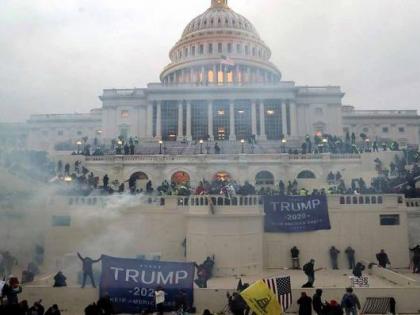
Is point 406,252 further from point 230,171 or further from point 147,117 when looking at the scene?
point 147,117

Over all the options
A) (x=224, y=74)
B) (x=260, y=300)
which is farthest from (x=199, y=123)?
(x=260, y=300)

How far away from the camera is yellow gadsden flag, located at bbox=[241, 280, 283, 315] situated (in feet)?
38.9

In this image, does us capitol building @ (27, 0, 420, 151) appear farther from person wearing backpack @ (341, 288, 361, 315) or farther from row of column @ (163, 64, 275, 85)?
person wearing backpack @ (341, 288, 361, 315)

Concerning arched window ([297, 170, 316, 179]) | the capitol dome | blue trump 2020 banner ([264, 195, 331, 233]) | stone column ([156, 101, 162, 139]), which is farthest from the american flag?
the capitol dome

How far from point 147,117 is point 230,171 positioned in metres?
29.9

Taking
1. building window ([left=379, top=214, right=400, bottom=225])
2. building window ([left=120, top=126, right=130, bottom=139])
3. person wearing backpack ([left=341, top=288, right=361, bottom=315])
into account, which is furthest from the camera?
building window ([left=120, top=126, right=130, bottom=139])

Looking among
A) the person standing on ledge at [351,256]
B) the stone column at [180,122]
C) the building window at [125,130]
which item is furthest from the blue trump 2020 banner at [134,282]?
the building window at [125,130]

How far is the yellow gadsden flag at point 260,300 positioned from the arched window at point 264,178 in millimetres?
32335

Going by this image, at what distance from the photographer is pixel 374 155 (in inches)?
1638

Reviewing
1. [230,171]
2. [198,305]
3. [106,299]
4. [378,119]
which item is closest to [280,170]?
[230,171]

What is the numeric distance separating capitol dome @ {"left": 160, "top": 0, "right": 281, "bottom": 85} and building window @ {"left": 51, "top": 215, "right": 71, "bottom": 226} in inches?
2445

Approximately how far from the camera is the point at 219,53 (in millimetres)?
93625

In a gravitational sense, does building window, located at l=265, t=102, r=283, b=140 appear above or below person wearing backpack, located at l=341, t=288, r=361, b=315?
above

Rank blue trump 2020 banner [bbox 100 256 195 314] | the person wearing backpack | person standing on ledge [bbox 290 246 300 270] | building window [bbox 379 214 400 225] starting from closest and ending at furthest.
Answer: the person wearing backpack → blue trump 2020 banner [bbox 100 256 195 314] → person standing on ledge [bbox 290 246 300 270] → building window [bbox 379 214 400 225]
